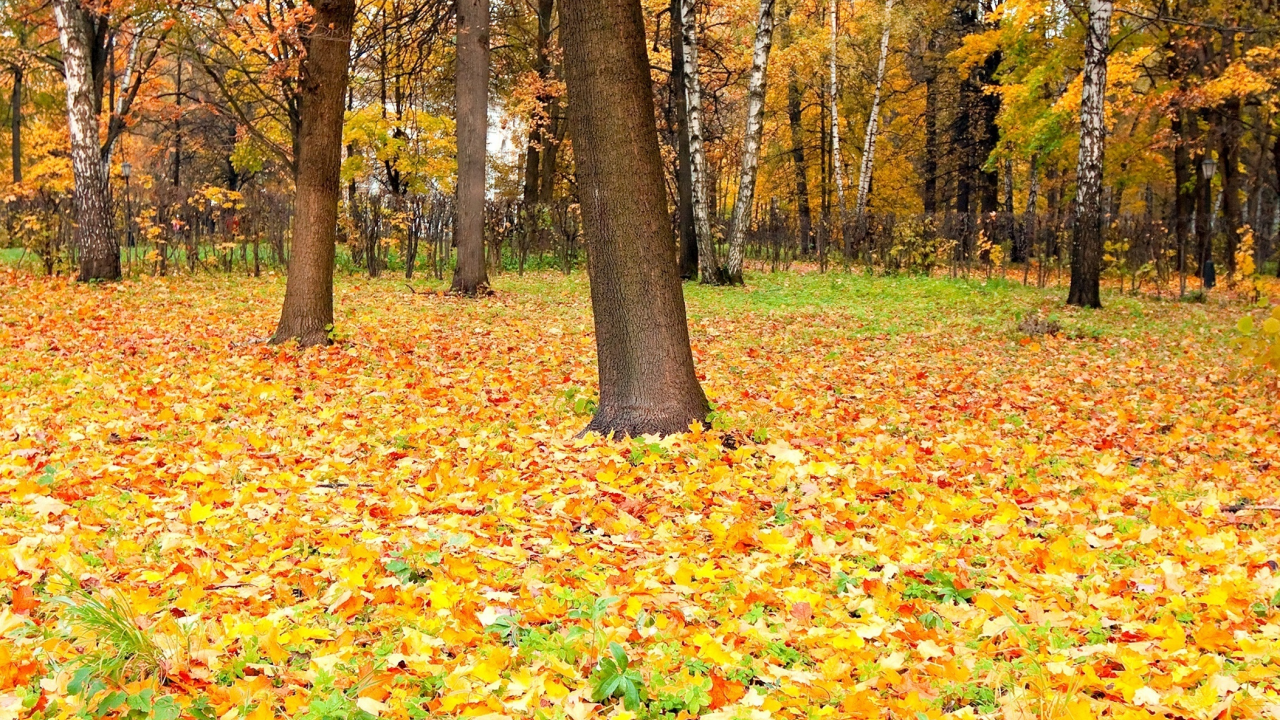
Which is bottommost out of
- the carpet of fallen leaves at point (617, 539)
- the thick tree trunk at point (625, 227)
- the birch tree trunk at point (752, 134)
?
the carpet of fallen leaves at point (617, 539)

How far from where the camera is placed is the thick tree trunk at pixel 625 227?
17.4ft

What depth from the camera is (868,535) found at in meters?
4.21

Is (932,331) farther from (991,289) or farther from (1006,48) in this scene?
(1006,48)

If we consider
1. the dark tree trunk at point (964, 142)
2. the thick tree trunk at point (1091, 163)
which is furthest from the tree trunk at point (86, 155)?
the dark tree trunk at point (964, 142)

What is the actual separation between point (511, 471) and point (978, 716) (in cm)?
312

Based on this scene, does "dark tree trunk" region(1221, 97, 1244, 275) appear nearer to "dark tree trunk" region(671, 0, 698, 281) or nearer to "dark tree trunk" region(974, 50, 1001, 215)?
"dark tree trunk" region(974, 50, 1001, 215)

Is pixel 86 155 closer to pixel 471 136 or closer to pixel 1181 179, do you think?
pixel 471 136

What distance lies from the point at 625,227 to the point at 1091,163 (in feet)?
33.3

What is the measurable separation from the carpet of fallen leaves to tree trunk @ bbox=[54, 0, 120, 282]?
5.85 metres

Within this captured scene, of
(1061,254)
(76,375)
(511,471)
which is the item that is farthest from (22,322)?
(1061,254)

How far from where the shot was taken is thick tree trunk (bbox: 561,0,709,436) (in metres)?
5.31

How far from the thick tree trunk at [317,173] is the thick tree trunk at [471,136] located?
5.29 metres

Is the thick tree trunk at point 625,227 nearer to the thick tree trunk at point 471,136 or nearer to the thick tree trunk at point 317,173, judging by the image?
the thick tree trunk at point 317,173

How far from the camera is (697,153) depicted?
16172mm
